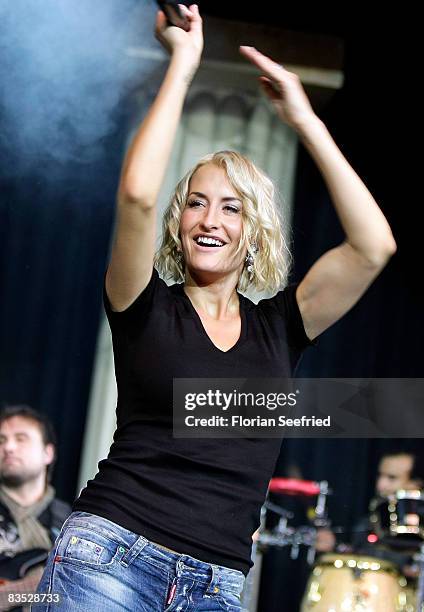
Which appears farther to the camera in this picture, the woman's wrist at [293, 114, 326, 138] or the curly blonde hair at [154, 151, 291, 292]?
the curly blonde hair at [154, 151, 291, 292]

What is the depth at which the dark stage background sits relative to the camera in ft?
14.3

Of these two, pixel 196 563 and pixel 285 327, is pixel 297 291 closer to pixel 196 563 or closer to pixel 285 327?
pixel 285 327

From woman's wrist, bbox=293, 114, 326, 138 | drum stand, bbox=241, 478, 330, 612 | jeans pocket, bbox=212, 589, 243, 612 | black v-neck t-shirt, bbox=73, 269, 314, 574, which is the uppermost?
woman's wrist, bbox=293, 114, 326, 138

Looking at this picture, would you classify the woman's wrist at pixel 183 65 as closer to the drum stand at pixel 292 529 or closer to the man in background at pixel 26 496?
the man in background at pixel 26 496

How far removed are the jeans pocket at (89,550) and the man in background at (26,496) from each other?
2.21 metres

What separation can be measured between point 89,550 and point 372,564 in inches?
119

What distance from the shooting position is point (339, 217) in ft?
4.77

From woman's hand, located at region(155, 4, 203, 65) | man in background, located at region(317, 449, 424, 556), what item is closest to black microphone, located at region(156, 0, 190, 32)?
woman's hand, located at region(155, 4, 203, 65)

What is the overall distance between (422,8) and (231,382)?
9.95 ft

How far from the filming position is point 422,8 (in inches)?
158

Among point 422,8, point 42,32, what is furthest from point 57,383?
point 422,8

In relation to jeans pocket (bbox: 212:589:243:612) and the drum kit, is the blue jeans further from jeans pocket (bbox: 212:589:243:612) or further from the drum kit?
the drum kit

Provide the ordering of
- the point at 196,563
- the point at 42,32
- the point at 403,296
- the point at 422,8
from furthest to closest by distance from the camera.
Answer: the point at 403,296, the point at 422,8, the point at 42,32, the point at 196,563

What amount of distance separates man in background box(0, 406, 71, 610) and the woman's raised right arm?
7.47 ft
